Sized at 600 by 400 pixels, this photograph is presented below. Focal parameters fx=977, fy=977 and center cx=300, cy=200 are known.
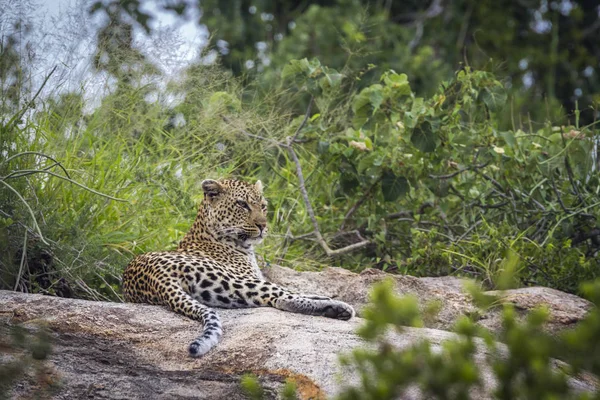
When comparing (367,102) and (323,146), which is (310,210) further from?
(367,102)

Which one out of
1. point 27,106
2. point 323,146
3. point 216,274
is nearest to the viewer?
point 216,274

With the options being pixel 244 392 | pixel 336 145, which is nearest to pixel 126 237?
pixel 336 145

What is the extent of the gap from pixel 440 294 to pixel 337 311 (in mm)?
1265

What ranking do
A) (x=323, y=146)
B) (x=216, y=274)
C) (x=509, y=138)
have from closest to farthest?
(x=216, y=274) → (x=509, y=138) → (x=323, y=146)

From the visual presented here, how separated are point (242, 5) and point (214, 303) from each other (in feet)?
44.8

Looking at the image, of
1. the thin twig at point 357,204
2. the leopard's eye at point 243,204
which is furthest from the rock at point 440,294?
the thin twig at point 357,204

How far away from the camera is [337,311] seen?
19.5 feet

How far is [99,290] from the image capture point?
7.07 m

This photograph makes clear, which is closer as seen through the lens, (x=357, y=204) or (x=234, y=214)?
(x=234, y=214)

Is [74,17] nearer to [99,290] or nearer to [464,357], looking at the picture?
[99,290]

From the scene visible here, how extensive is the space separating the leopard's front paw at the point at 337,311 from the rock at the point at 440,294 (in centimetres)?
77

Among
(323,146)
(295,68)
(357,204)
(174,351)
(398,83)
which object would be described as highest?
(295,68)

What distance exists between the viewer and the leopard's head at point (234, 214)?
7.14 metres

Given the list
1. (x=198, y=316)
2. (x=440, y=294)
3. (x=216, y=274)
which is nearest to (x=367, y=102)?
(x=440, y=294)
